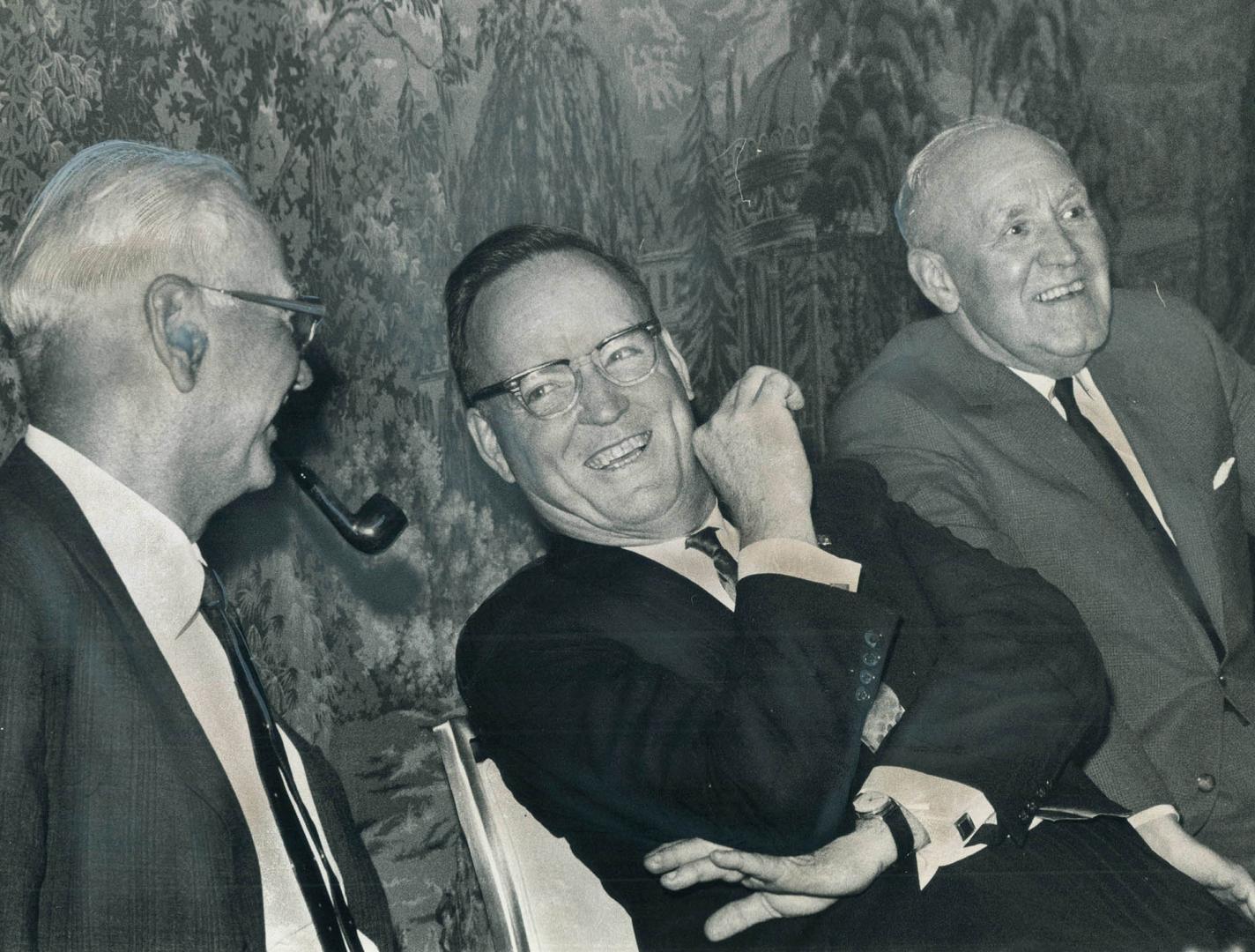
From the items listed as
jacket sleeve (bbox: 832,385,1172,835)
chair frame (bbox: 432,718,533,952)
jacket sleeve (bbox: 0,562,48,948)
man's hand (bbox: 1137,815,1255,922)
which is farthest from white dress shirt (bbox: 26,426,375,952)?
man's hand (bbox: 1137,815,1255,922)

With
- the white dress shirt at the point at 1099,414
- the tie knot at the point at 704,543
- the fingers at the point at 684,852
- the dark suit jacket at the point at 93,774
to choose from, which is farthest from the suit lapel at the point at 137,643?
the white dress shirt at the point at 1099,414

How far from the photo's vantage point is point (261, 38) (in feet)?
10.4

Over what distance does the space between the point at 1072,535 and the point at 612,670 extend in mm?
1047

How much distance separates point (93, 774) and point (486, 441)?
2.94ft

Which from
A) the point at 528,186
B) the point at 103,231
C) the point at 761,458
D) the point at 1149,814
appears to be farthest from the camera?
the point at 528,186

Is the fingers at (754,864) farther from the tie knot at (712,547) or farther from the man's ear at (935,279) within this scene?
the man's ear at (935,279)

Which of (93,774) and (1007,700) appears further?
(1007,700)

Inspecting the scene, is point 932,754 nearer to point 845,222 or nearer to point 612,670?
point 612,670

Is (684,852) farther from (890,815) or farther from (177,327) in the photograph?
(177,327)

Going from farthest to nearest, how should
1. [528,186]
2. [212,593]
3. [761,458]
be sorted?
[528,186]
[761,458]
[212,593]

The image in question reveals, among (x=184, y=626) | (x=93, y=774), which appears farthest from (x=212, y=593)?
(x=93, y=774)

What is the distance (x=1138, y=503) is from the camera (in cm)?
281

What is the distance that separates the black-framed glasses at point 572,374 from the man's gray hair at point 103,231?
1.78ft

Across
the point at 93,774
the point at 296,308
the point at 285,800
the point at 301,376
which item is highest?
the point at 296,308
